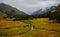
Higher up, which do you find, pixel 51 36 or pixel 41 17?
pixel 41 17

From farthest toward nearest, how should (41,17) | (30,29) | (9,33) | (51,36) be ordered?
1. (41,17)
2. (30,29)
3. (9,33)
4. (51,36)

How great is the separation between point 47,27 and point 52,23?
1177 mm

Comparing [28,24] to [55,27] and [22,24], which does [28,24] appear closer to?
[22,24]

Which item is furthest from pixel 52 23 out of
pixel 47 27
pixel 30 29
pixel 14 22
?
pixel 14 22

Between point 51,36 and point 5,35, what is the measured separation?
12.2 ft

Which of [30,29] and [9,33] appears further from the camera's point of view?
[30,29]

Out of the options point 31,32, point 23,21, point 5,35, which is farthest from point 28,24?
point 5,35

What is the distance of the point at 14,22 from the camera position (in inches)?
613

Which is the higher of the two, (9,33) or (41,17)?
(41,17)

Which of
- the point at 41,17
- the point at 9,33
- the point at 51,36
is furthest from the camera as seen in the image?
the point at 41,17

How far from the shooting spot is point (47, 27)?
13680 mm

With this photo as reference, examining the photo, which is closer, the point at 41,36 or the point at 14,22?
the point at 41,36

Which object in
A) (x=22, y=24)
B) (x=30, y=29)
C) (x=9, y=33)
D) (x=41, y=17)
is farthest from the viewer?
(x=41, y=17)

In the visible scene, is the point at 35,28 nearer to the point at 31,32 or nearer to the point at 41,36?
the point at 31,32
